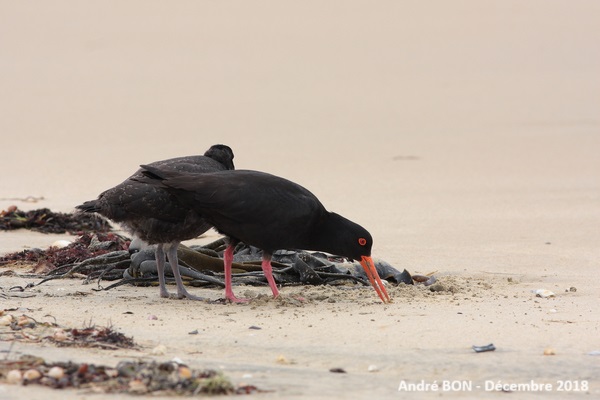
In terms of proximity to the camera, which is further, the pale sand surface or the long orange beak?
the long orange beak

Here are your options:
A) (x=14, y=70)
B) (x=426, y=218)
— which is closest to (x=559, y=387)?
(x=426, y=218)

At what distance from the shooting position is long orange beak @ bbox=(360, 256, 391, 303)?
6.77 m

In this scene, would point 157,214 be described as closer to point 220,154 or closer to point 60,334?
point 220,154

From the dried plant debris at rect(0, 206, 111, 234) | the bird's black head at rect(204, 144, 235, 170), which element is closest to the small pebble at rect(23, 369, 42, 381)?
the bird's black head at rect(204, 144, 235, 170)

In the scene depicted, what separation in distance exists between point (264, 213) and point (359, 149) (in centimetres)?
1161

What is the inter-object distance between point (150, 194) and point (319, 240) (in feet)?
4.17

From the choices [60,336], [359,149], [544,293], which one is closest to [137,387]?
[60,336]

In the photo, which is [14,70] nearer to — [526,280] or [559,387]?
[526,280]

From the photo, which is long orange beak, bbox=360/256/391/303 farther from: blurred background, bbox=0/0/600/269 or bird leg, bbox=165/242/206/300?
blurred background, bbox=0/0/600/269

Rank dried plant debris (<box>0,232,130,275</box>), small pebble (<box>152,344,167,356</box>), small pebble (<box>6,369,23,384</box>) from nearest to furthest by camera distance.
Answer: small pebble (<box>6,369,23,384</box>)
small pebble (<box>152,344,167,356</box>)
dried plant debris (<box>0,232,130,275</box>)

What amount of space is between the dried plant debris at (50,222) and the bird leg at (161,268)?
2.82 metres

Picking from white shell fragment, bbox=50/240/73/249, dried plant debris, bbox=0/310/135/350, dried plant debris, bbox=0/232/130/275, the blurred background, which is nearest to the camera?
dried plant debris, bbox=0/310/135/350

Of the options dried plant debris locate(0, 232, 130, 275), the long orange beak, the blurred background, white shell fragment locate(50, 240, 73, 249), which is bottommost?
the long orange beak

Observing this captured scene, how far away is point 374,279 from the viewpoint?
7008mm
